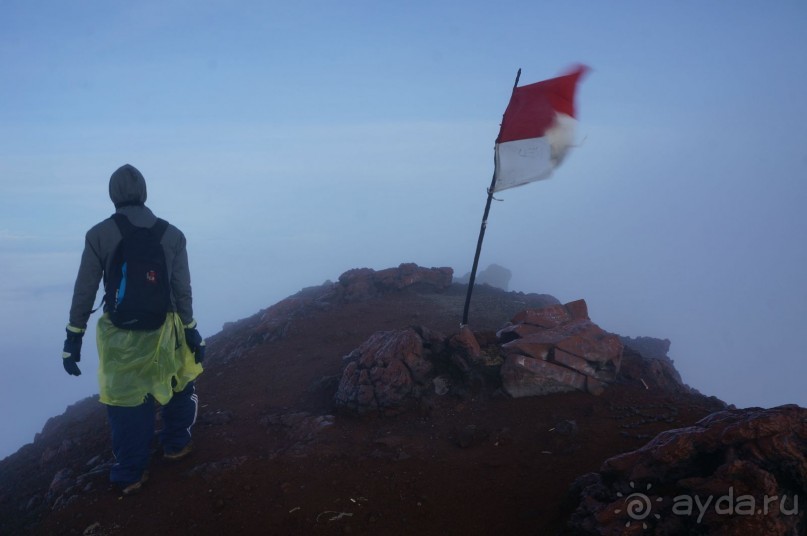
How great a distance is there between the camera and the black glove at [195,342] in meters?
6.23

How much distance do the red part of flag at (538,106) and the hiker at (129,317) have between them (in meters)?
5.30

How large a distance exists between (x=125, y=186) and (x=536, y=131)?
5.87 meters

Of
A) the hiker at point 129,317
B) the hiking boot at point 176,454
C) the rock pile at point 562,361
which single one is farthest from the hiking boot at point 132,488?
the rock pile at point 562,361

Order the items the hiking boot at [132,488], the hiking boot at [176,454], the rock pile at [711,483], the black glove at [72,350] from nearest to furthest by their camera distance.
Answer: the rock pile at [711,483] → the black glove at [72,350] → the hiking boot at [132,488] → the hiking boot at [176,454]

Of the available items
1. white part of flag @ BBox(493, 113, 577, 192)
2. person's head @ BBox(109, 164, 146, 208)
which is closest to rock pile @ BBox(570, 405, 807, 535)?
white part of flag @ BBox(493, 113, 577, 192)

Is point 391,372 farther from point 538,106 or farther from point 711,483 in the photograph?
point 538,106

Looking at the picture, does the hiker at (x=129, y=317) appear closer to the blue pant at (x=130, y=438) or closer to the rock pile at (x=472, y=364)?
the blue pant at (x=130, y=438)

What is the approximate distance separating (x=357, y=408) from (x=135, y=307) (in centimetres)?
318

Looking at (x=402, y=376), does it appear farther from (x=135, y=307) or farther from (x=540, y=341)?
(x=135, y=307)

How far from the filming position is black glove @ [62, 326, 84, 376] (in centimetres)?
534

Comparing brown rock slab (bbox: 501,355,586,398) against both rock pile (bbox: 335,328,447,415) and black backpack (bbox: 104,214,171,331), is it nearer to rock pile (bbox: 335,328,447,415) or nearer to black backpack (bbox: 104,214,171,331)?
rock pile (bbox: 335,328,447,415)

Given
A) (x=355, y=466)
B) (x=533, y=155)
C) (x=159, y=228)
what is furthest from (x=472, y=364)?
(x=159, y=228)

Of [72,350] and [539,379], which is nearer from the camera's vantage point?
[72,350]

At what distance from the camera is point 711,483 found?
363 cm
